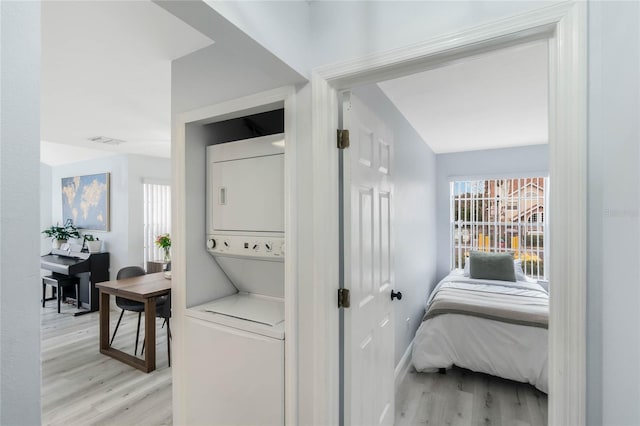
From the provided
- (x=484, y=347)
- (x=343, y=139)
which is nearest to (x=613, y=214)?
(x=343, y=139)

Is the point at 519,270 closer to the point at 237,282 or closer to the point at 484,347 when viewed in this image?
the point at 484,347

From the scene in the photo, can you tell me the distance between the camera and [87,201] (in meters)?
5.34

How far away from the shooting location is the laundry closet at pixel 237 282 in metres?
1.58

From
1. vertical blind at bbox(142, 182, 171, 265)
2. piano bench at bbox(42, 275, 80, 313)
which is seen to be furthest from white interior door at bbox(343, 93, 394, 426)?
piano bench at bbox(42, 275, 80, 313)

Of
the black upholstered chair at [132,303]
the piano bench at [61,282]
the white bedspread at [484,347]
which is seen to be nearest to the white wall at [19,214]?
the white bedspread at [484,347]

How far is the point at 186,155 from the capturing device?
184 cm

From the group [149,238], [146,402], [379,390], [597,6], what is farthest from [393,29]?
[149,238]

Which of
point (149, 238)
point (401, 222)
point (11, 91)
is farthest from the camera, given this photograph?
point (149, 238)

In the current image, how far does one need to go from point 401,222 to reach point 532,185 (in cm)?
293

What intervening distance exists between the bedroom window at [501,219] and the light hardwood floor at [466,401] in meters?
2.45

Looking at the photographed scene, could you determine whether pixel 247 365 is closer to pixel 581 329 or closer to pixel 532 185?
pixel 581 329

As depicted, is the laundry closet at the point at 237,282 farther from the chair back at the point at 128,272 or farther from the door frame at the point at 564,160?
the chair back at the point at 128,272

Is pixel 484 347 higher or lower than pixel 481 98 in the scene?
lower

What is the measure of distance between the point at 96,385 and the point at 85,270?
2609mm
